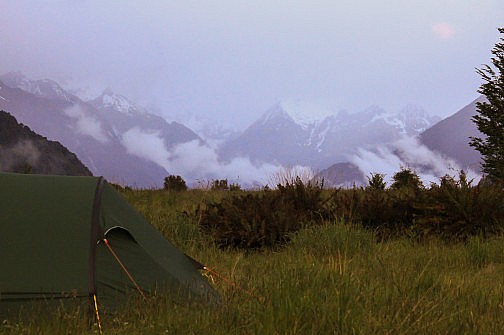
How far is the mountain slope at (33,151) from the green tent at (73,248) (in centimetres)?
6459

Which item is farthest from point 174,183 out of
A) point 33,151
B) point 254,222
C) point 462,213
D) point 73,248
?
point 33,151

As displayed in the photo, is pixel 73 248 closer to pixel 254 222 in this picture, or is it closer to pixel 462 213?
pixel 254 222

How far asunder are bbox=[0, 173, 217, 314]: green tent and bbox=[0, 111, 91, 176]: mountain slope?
64.6 meters

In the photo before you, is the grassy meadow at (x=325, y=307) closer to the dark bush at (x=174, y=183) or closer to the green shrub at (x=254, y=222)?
the green shrub at (x=254, y=222)

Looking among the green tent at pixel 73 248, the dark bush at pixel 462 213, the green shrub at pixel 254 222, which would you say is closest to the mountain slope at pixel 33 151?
the green shrub at pixel 254 222

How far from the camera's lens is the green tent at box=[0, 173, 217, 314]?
482 cm

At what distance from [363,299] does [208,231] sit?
5.92 metres

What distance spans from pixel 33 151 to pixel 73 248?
Answer: 71835 mm

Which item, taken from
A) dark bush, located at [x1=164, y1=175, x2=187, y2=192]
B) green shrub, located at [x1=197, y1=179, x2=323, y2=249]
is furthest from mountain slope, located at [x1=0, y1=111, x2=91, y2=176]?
green shrub, located at [x1=197, y1=179, x2=323, y2=249]

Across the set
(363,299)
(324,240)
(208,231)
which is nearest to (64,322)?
(363,299)

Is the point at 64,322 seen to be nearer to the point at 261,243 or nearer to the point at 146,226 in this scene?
the point at 146,226

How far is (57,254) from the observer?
4949 mm

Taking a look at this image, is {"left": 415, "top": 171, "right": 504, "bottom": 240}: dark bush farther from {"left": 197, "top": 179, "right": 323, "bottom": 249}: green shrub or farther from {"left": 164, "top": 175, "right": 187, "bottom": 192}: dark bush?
{"left": 164, "top": 175, "right": 187, "bottom": 192}: dark bush

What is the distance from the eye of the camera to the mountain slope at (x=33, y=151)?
68381 millimetres
